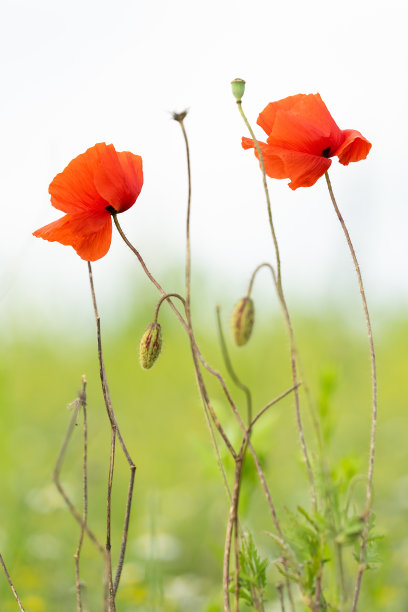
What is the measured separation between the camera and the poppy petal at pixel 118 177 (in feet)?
3.73

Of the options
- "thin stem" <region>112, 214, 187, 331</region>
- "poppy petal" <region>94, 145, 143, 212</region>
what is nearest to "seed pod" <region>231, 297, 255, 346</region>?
"thin stem" <region>112, 214, 187, 331</region>

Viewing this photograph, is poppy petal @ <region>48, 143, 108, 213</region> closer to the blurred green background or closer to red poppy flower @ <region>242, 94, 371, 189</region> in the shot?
red poppy flower @ <region>242, 94, 371, 189</region>

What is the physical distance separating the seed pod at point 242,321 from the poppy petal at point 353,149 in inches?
9.8

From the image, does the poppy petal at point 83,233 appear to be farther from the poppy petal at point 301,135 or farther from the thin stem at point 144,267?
the poppy petal at point 301,135

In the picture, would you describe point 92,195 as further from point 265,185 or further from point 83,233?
point 265,185

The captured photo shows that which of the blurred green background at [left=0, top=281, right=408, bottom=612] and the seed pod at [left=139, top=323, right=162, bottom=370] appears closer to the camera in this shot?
the seed pod at [left=139, top=323, right=162, bottom=370]

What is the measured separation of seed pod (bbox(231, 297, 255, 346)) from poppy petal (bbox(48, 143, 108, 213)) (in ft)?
0.80

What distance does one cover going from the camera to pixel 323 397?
4.85 feet

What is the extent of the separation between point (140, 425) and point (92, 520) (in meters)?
1.15

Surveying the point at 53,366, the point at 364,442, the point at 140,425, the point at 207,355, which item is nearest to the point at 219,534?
the point at 364,442

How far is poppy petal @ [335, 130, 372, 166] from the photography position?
46.2 inches

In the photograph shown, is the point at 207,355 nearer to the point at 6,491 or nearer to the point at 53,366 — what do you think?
the point at 53,366

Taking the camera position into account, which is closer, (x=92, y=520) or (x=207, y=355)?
(x=92, y=520)

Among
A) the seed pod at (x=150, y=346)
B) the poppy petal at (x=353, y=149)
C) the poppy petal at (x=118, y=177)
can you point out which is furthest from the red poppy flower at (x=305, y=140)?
the seed pod at (x=150, y=346)
